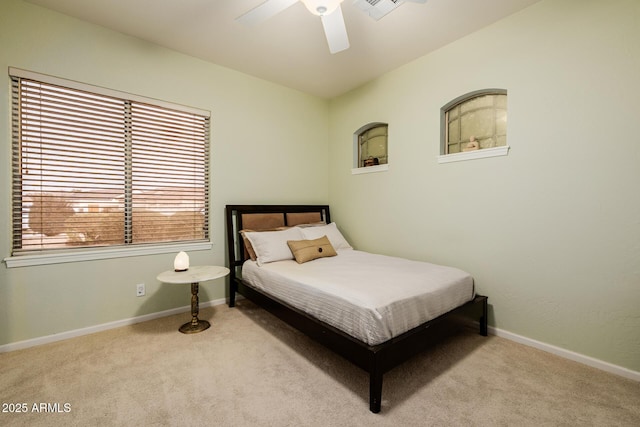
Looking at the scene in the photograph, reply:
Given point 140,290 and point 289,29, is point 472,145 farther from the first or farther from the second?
point 140,290

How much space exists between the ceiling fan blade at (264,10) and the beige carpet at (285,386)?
8.07 ft

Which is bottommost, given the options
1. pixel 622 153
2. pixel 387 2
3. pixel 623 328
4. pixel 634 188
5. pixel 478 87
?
pixel 623 328

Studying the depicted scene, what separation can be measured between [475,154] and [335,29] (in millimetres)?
1684

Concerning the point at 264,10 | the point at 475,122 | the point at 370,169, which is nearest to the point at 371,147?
the point at 370,169

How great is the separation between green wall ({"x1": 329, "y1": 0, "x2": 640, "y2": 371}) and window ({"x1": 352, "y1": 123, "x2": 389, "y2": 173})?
0.48 meters

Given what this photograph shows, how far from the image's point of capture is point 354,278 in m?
2.25

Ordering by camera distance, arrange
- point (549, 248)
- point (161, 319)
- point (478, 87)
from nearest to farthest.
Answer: point (549, 248)
point (478, 87)
point (161, 319)

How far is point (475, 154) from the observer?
2701 mm

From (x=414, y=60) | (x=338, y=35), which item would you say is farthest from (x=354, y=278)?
(x=414, y=60)

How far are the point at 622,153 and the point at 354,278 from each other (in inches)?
80.6

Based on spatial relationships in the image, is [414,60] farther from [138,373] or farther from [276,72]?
[138,373]

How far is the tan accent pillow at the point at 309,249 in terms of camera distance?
295 centimetres

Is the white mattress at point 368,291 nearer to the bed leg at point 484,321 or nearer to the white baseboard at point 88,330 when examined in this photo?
the bed leg at point 484,321

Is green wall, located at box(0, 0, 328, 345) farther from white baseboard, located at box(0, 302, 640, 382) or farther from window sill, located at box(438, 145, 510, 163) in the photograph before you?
window sill, located at box(438, 145, 510, 163)
